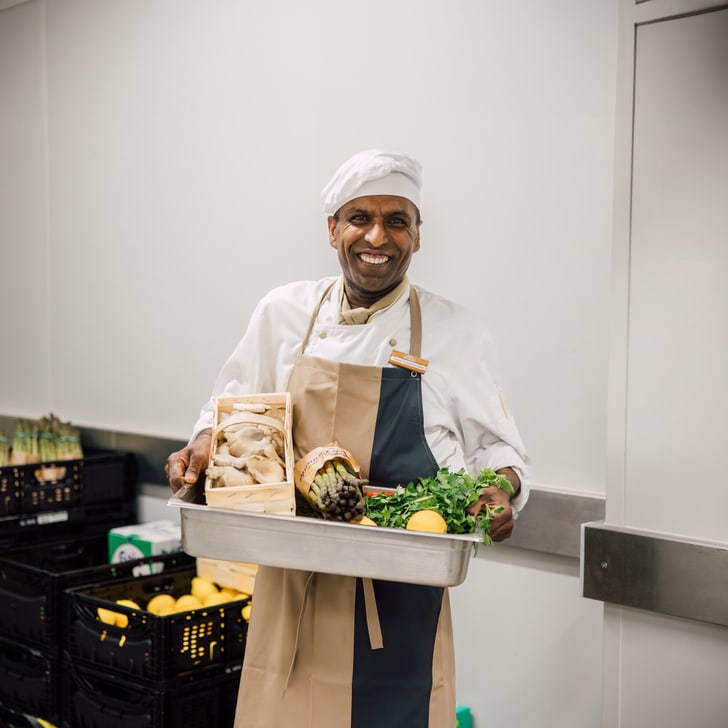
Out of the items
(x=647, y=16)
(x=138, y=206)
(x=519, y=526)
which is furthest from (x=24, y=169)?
(x=647, y=16)

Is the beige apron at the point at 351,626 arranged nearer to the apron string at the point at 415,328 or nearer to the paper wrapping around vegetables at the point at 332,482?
the apron string at the point at 415,328

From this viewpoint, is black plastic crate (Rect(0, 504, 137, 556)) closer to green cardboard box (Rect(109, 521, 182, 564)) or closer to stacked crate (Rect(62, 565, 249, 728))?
green cardboard box (Rect(109, 521, 182, 564))

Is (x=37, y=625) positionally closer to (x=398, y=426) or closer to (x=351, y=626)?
(x=351, y=626)

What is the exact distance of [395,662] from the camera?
1851 mm

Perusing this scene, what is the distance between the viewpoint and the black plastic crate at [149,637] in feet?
8.48

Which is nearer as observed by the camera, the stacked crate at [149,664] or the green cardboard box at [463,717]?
the stacked crate at [149,664]

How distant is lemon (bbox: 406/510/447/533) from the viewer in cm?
159

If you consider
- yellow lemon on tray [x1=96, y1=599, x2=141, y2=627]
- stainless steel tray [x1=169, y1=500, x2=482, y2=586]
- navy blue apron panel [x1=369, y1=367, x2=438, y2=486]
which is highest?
navy blue apron panel [x1=369, y1=367, x2=438, y2=486]

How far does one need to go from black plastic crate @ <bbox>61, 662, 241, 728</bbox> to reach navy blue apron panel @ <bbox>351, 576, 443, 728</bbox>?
3.19 ft

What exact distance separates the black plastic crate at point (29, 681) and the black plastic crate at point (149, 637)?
19cm

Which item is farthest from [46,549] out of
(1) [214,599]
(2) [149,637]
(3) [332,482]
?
(3) [332,482]

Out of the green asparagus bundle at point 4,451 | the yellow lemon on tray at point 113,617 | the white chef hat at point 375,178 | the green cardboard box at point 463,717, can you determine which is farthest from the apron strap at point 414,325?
the green asparagus bundle at point 4,451

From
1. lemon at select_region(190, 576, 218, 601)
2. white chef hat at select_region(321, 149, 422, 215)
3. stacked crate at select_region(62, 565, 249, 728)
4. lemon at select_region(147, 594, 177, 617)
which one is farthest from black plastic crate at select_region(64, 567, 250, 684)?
white chef hat at select_region(321, 149, 422, 215)

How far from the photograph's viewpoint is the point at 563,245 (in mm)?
2539
